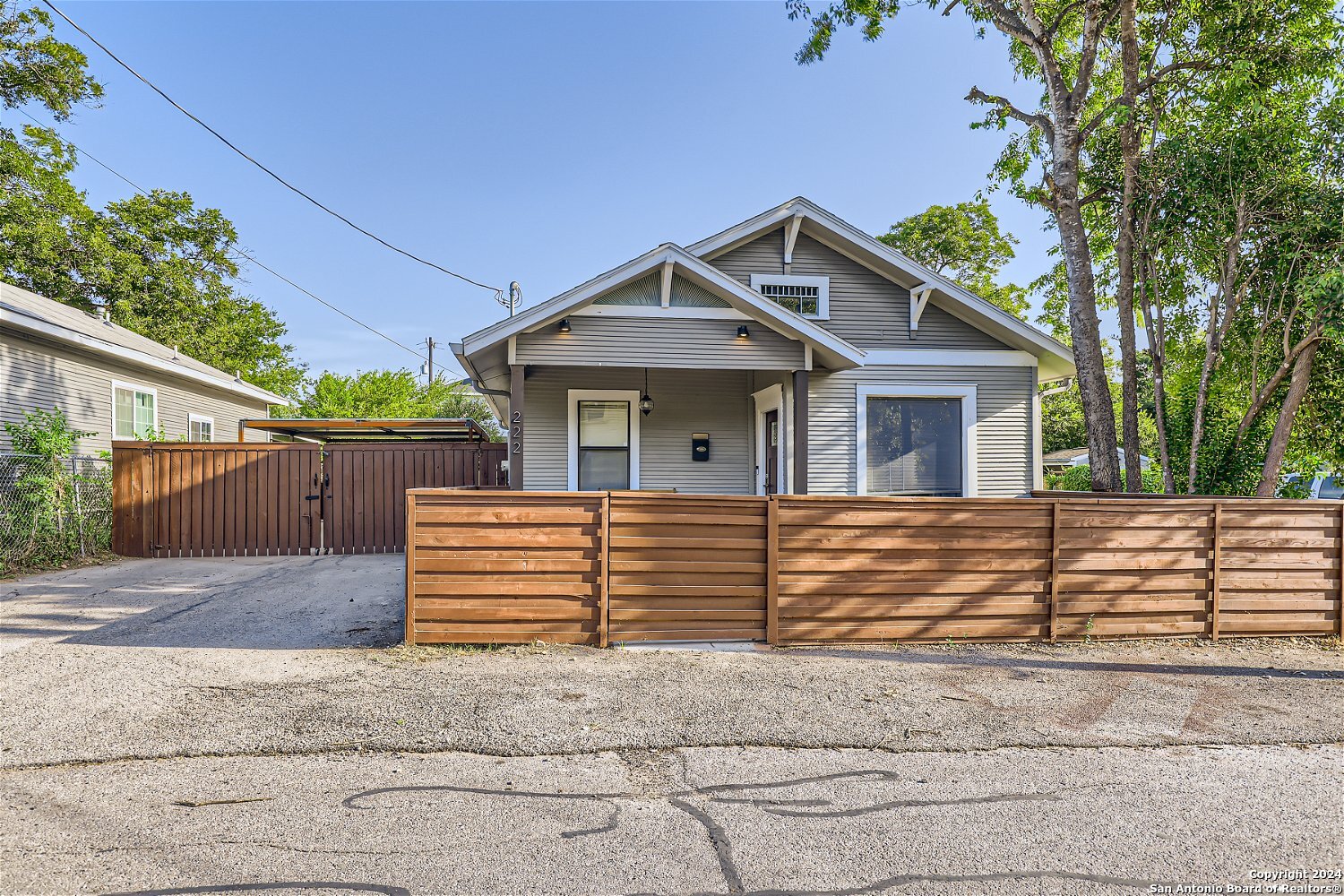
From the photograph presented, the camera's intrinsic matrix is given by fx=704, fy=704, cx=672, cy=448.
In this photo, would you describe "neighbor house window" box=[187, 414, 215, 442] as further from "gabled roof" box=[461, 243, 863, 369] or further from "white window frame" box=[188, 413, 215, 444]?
"gabled roof" box=[461, 243, 863, 369]

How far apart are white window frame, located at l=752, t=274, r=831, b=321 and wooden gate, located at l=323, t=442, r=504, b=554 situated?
17.6 feet

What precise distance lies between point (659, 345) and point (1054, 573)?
464 centimetres

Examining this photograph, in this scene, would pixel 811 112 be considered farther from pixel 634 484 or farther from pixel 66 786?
pixel 66 786

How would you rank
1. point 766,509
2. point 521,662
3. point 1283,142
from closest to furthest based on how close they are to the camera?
point 521,662 < point 766,509 < point 1283,142

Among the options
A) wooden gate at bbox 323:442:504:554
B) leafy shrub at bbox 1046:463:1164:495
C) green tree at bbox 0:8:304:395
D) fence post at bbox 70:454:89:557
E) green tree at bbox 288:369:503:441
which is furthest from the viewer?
green tree at bbox 288:369:503:441

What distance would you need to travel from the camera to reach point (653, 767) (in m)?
3.65

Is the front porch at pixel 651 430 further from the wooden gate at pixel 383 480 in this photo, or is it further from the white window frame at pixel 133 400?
the white window frame at pixel 133 400

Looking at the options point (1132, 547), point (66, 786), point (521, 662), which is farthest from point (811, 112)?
point (66, 786)

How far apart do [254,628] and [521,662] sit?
2878 mm

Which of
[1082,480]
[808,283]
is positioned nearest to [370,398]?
[808,283]

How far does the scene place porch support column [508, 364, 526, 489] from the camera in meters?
7.97

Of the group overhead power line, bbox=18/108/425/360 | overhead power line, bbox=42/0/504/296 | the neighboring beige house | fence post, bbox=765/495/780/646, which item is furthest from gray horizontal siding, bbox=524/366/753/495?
overhead power line, bbox=18/108/425/360

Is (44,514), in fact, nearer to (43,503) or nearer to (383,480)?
(43,503)

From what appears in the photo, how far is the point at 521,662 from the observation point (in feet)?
17.5
